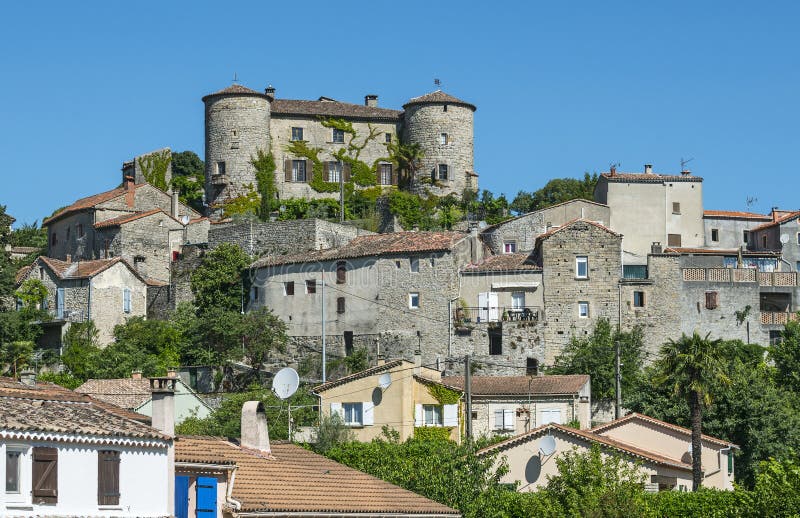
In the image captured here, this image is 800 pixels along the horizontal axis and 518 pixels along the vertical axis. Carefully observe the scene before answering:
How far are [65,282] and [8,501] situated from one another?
50.6 meters

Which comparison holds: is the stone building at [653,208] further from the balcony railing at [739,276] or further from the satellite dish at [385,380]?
the satellite dish at [385,380]

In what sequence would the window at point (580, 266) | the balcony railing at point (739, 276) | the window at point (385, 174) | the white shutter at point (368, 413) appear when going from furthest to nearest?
the window at point (385, 174)
the balcony railing at point (739, 276)
the window at point (580, 266)
the white shutter at point (368, 413)

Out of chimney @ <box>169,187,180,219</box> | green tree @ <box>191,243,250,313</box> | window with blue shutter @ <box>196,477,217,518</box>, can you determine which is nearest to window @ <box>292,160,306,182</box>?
chimney @ <box>169,187,180,219</box>

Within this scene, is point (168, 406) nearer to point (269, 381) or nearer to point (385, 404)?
point (385, 404)

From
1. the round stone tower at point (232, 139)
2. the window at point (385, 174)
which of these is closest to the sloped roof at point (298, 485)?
the round stone tower at point (232, 139)

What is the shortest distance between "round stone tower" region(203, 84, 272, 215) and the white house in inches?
2330

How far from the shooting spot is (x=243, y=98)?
90.6 m

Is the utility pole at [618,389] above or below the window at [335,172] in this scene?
below

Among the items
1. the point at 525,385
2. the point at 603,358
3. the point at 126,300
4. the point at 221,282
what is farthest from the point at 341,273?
the point at 525,385

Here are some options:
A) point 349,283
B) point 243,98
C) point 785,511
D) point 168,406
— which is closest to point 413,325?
point 349,283

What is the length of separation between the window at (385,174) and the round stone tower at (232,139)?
6941 millimetres

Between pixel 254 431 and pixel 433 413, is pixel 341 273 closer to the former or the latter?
pixel 433 413

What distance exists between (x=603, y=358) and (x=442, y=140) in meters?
25.7

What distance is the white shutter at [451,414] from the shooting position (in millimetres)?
59906
